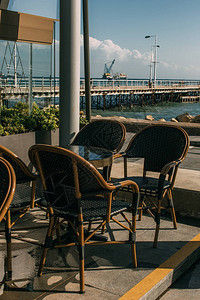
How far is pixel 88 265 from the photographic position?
3.13 meters

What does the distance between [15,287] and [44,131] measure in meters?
2.96

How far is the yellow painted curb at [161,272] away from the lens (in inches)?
106

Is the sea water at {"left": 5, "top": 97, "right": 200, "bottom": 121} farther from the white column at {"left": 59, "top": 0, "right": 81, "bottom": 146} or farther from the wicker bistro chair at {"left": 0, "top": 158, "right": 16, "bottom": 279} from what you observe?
the wicker bistro chair at {"left": 0, "top": 158, "right": 16, "bottom": 279}

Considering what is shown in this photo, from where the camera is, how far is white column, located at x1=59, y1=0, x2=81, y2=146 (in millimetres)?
4707

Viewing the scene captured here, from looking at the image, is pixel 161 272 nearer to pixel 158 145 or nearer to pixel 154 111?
pixel 158 145

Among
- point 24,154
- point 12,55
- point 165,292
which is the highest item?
point 12,55

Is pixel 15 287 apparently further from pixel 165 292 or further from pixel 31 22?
pixel 31 22

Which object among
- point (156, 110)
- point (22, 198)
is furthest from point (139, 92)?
point (22, 198)

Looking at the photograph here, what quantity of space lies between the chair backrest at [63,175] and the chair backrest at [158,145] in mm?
1467

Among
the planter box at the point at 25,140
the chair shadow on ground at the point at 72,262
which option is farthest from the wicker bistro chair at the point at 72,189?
the planter box at the point at 25,140

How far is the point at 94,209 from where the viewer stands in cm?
303

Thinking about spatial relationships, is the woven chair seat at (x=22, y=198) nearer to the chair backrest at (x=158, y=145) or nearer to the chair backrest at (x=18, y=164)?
the chair backrest at (x=18, y=164)

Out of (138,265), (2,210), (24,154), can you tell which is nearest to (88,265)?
(138,265)

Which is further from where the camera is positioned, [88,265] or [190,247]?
[190,247]
